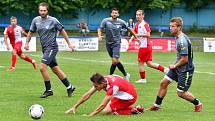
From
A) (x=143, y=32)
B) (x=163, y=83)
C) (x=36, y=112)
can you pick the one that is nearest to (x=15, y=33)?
(x=143, y=32)

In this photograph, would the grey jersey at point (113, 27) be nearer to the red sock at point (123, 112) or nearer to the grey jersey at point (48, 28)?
the grey jersey at point (48, 28)

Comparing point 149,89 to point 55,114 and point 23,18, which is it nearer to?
point 55,114

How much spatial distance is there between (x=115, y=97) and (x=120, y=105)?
0.20 metres

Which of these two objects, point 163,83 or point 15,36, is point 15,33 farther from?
point 163,83

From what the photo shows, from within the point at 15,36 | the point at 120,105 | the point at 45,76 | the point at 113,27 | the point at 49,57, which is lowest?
the point at 120,105

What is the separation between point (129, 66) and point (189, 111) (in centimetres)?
1322

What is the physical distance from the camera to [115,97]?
11391 millimetres

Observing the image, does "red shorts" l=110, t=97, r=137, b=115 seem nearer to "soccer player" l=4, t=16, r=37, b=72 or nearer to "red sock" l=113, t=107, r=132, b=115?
"red sock" l=113, t=107, r=132, b=115

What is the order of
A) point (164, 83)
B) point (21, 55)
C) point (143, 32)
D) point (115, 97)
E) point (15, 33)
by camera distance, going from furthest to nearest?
point (15, 33) < point (21, 55) < point (143, 32) < point (164, 83) < point (115, 97)

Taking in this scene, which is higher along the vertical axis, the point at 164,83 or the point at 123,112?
the point at 164,83

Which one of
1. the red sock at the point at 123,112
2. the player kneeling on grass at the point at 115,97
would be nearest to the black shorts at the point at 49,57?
the player kneeling on grass at the point at 115,97

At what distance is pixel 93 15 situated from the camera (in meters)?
57.9

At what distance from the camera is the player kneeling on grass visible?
Answer: 1098 cm

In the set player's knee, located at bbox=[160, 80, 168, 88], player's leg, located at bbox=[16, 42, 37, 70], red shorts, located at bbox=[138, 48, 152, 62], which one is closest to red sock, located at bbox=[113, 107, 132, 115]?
player's knee, located at bbox=[160, 80, 168, 88]
